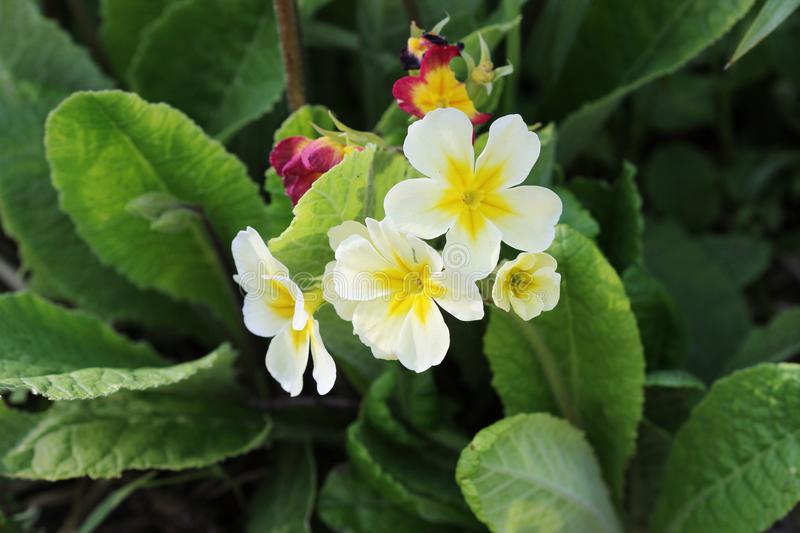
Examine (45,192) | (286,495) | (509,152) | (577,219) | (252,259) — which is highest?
(509,152)

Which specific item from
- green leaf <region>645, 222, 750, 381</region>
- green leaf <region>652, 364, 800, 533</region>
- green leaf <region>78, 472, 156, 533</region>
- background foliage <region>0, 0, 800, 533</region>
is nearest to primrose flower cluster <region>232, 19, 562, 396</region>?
background foliage <region>0, 0, 800, 533</region>

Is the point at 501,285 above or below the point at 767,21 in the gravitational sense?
below

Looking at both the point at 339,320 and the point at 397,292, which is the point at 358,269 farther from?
the point at 339,320


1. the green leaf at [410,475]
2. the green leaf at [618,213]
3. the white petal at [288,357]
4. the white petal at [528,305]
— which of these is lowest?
the green leaf at [410,475]

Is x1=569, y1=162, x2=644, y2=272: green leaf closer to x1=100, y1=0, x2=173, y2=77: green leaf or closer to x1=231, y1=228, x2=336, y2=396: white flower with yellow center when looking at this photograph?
x1=231, y1=228, x2=336, y2=396: white flower with yellow center

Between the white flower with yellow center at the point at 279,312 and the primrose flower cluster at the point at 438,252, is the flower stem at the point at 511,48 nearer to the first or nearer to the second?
the primrose flower cluster at the point at 438,252

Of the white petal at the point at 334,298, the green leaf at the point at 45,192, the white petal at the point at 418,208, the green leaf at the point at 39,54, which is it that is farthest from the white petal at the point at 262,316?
the green leaf at the point at 39,54

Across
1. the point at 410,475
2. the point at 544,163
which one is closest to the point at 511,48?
the point at 544,163
